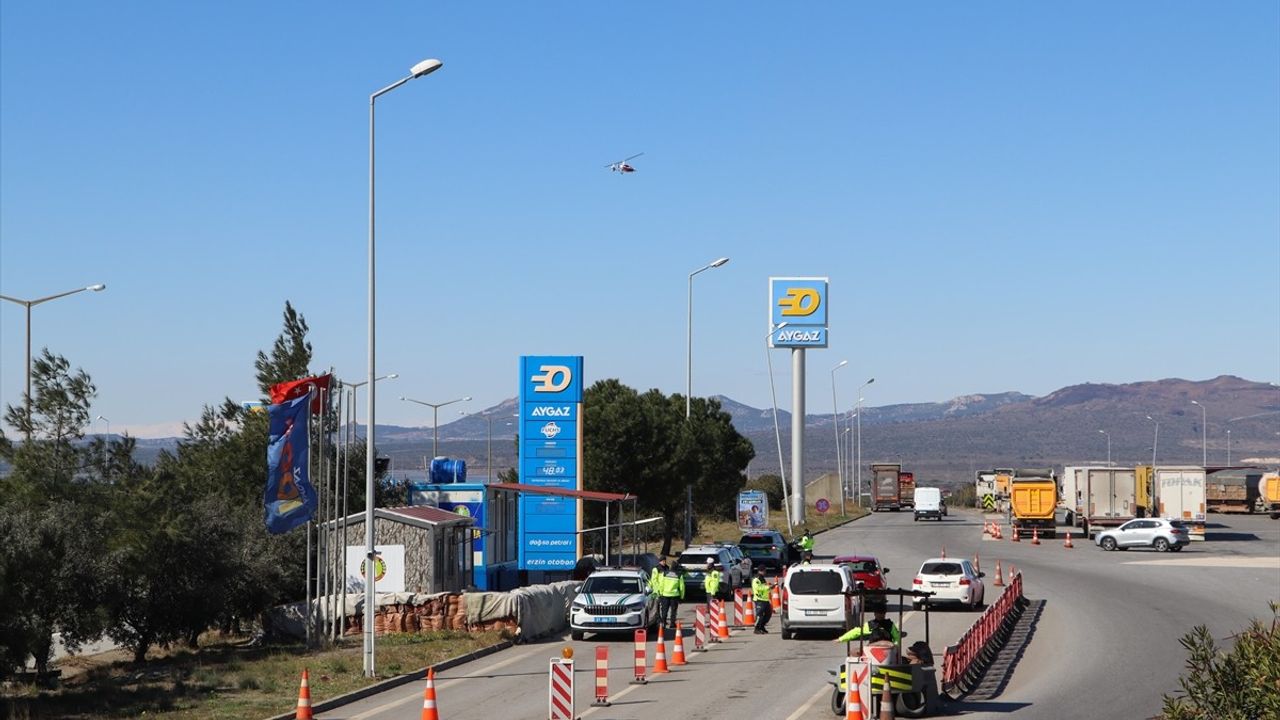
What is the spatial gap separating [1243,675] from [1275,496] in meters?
84.0

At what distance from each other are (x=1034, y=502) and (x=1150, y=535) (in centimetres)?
992

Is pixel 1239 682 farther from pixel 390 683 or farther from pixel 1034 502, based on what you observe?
pixel 1034 502

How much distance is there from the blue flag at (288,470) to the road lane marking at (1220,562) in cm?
3509

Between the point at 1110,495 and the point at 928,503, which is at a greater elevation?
the point at 1110,495

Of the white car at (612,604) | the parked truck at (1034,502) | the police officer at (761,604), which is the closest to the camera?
the white car at (612,604)

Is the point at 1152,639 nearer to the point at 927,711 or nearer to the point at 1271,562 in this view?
the point at 927,711

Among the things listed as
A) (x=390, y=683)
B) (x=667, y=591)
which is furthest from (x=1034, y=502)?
(x=390, y=683)

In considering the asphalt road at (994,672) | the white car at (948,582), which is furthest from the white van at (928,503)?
the white car at (948,582)

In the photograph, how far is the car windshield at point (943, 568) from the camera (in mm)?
35672

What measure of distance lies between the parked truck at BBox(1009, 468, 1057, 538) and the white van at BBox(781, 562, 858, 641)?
42577mm

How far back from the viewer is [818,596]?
30.2 meters

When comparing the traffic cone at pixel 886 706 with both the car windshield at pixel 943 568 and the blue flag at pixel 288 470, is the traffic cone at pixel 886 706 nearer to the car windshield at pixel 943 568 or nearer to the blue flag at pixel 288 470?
the blue flag at pixel 288 470

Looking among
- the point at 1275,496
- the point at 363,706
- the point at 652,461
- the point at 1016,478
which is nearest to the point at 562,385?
the point at 652,461

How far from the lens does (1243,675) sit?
13555mm
